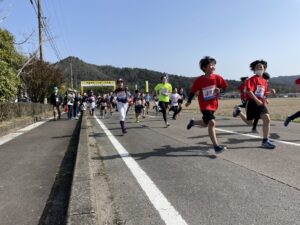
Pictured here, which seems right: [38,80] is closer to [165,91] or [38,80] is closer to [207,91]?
[165,91]

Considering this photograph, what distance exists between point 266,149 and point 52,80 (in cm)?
3285

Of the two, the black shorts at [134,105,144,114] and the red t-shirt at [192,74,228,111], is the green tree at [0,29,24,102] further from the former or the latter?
the red t-shirt at [192,74,228,111]

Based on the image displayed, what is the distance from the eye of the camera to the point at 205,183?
5.20 m

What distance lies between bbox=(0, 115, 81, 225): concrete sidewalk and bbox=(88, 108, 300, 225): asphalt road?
0.68m

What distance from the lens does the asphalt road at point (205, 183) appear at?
12.9ft

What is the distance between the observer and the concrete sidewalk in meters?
4.43

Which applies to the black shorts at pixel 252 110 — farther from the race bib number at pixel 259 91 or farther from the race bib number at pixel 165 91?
the race bib number at pixel 165 91

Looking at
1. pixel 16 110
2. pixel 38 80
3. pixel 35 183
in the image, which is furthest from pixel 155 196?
pixel 38 80

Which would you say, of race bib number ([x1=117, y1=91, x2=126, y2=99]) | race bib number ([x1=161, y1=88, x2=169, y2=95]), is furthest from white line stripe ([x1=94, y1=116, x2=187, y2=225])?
race bib number ([x1=161, y1=88, x2=169, y2=95])

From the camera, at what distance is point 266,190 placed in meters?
4.75

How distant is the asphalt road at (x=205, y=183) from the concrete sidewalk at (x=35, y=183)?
0.68m

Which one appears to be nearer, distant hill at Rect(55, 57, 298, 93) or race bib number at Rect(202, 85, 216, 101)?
race bib number at Rect(202, 85, 216, 101)

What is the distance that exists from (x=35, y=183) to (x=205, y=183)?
2.54m

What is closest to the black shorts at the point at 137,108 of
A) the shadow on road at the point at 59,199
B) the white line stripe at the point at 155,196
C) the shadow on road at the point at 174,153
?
the shadow on road at the point at 174,153
